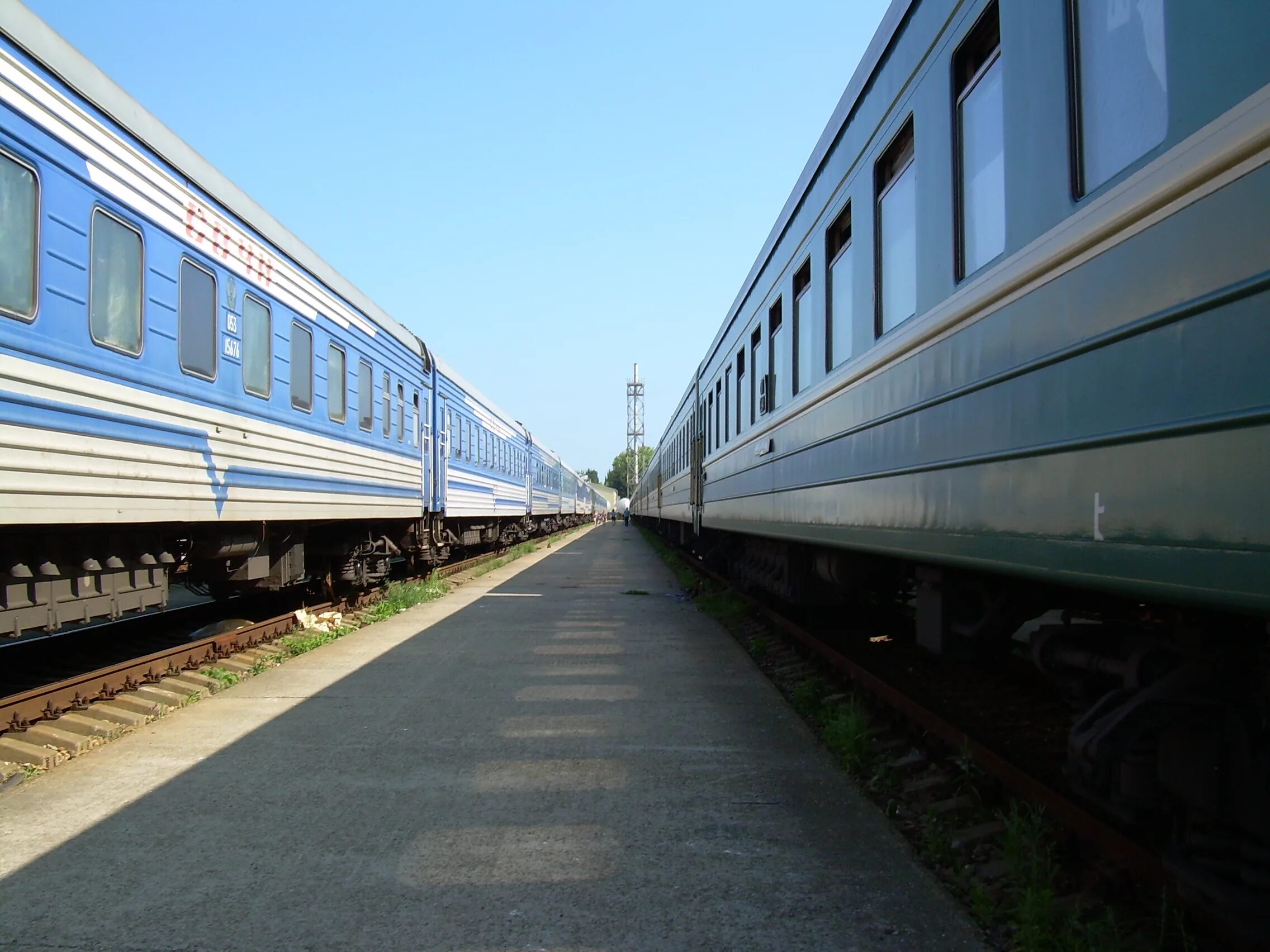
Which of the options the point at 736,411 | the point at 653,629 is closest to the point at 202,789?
the point at 653,629

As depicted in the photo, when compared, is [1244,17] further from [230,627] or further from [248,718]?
[230,627]

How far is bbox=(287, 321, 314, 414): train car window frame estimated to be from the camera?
7969 millimetres

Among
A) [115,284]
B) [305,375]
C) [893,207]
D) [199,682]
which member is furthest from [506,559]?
[893,207]

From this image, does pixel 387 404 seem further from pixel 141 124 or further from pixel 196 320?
pixel 141 124

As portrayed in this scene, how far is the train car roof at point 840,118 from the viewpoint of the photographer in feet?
13.8

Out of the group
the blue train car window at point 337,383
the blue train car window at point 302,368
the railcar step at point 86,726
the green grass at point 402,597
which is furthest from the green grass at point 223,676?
the blue train car window at point 337,383

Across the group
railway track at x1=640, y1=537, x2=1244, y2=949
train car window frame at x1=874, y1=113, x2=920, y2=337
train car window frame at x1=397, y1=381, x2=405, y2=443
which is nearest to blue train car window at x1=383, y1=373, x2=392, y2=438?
train car window frame at x1=397, y1=381, x2=405, y2=443

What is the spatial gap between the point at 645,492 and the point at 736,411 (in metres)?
26.1

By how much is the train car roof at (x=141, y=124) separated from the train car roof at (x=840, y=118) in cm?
379

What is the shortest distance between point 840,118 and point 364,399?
654 cm

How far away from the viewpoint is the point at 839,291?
524cm

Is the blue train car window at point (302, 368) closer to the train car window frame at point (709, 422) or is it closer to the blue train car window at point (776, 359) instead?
the blue train car window at point (776, 359)

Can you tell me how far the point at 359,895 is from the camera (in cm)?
296

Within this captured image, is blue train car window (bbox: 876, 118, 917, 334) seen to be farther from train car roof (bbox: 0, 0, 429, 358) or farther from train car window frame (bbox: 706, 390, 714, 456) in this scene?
train car window frame (bbox: 706, 390, 714, 456)
